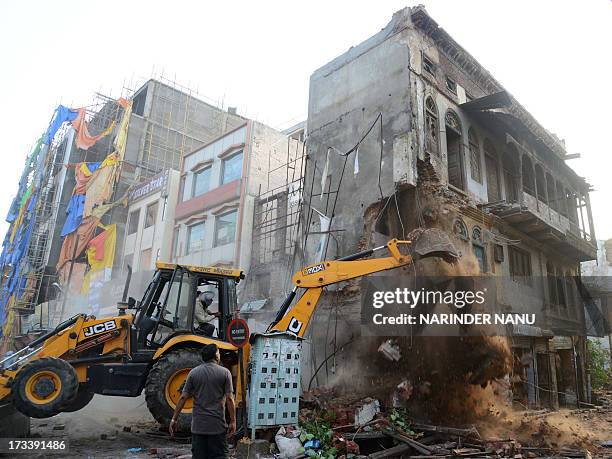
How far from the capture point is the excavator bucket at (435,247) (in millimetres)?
9820

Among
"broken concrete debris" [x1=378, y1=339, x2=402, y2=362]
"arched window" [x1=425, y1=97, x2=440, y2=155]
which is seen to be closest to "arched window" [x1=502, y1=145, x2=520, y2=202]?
"arched window" [x1=425, y1=97, x2=440, y2=155]

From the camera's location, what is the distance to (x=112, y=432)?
8.91m

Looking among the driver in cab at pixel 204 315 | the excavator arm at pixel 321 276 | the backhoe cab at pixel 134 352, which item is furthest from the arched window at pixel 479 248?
the driver in cab at pixel 204 315

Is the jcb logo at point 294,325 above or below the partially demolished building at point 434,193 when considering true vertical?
below

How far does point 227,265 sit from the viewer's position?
73.2ft

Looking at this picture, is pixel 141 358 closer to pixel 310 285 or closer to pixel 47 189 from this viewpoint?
pixel 310 285

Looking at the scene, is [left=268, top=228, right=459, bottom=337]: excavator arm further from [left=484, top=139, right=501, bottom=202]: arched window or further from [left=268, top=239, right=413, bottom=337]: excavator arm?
[left=484, top=139, right=501, bottom=202]: arched window

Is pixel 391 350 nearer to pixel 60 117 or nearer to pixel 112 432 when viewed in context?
pixel 112 432

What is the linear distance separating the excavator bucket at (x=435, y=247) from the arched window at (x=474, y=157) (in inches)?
244

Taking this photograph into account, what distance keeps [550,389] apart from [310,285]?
1206 centimetres

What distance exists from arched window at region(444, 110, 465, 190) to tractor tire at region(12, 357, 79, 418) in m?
12.1

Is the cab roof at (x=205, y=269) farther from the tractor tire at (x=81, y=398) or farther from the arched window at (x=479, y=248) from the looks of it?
the arched window at (x=479, y=248)

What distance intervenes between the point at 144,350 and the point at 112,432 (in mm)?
2007

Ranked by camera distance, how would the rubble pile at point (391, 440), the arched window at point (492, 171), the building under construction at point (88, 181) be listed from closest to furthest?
the rubble pile at point (391, 440) → the arched window at point (492, 171) → the building under construction at point (88, 181)
